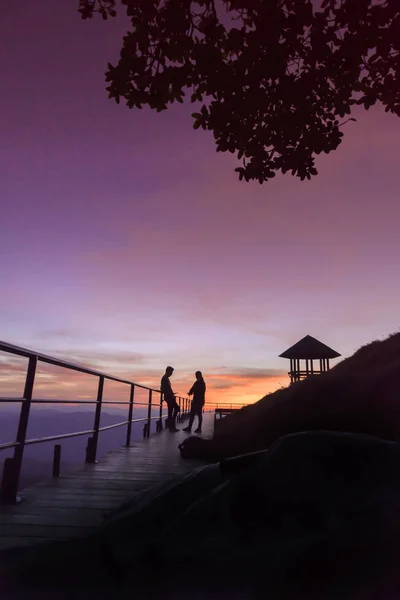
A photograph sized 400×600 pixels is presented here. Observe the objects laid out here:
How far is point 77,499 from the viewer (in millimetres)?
3455

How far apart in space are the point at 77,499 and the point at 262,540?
2186mm

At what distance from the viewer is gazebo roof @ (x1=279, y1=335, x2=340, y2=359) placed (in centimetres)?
2275

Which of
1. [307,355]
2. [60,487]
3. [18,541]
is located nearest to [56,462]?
[60,487]

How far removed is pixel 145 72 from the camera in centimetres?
378

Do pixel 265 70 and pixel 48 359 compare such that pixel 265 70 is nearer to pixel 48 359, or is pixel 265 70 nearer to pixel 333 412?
pixel 48 359

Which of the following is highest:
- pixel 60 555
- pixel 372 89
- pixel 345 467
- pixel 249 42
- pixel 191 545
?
pixel 372 89

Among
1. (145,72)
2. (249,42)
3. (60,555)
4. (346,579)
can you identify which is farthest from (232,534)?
(145,72)

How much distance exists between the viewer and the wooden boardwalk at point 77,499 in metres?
2.59

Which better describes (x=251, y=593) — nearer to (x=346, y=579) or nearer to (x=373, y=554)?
(x=346, y=579)

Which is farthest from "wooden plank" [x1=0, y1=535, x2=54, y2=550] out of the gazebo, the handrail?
the gazebo

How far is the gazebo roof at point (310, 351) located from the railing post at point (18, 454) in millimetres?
20696

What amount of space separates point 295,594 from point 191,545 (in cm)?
51

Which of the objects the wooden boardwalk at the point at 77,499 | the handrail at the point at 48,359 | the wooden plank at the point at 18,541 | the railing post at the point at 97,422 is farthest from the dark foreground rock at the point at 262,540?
the railing post at the point at 97,422

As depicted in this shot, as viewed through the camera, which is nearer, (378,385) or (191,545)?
(191,545)
